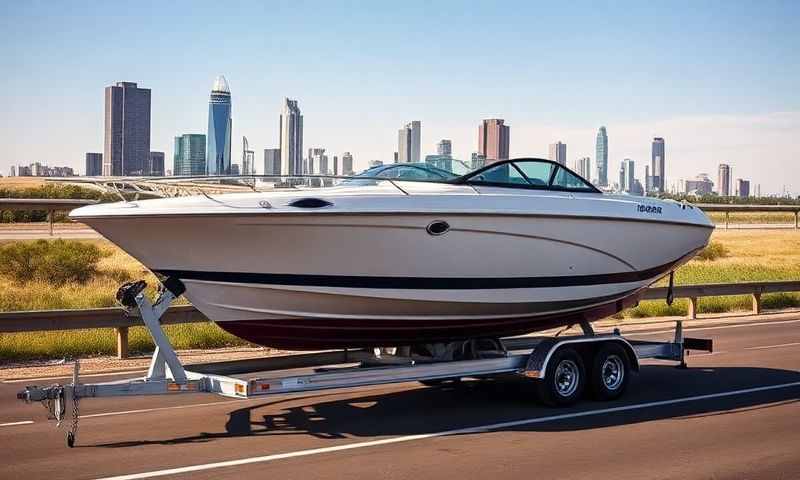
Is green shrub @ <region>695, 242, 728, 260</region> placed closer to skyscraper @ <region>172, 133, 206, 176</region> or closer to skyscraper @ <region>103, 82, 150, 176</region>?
skyscraper @ <region>103, 82, 150, 176</region>

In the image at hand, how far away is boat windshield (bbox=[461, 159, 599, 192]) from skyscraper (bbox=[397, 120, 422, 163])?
82cm

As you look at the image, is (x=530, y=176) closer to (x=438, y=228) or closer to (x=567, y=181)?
(x=567, y=181)

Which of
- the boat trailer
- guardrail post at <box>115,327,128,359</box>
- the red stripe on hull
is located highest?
the red stripe on hull

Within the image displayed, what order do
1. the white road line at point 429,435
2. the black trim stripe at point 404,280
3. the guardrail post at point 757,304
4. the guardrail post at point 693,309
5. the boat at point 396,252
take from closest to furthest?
the white road line at point 429,435
the boat at point 396,252
the black trim stripe at point 404,280
the guardrail post at point 693,309
the guardrail post at point 757,304

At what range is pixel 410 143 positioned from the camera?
11688 mm

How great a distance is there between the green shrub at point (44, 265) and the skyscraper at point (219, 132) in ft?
43.1

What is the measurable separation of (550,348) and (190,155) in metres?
4.46

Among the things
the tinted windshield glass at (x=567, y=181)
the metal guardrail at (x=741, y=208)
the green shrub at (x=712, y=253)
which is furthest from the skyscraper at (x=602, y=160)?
the green shrub at (x=712, y=253)

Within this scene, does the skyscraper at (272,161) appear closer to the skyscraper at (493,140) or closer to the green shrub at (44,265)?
the skyscraper at (493,140)

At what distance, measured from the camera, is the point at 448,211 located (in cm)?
948

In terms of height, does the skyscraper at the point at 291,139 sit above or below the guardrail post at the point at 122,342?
above

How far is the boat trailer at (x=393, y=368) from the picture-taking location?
27.5 feet

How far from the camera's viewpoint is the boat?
873 cm

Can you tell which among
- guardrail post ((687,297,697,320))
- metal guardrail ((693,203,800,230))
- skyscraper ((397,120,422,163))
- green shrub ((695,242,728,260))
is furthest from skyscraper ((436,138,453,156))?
green shrub ((695,242,728,260))
